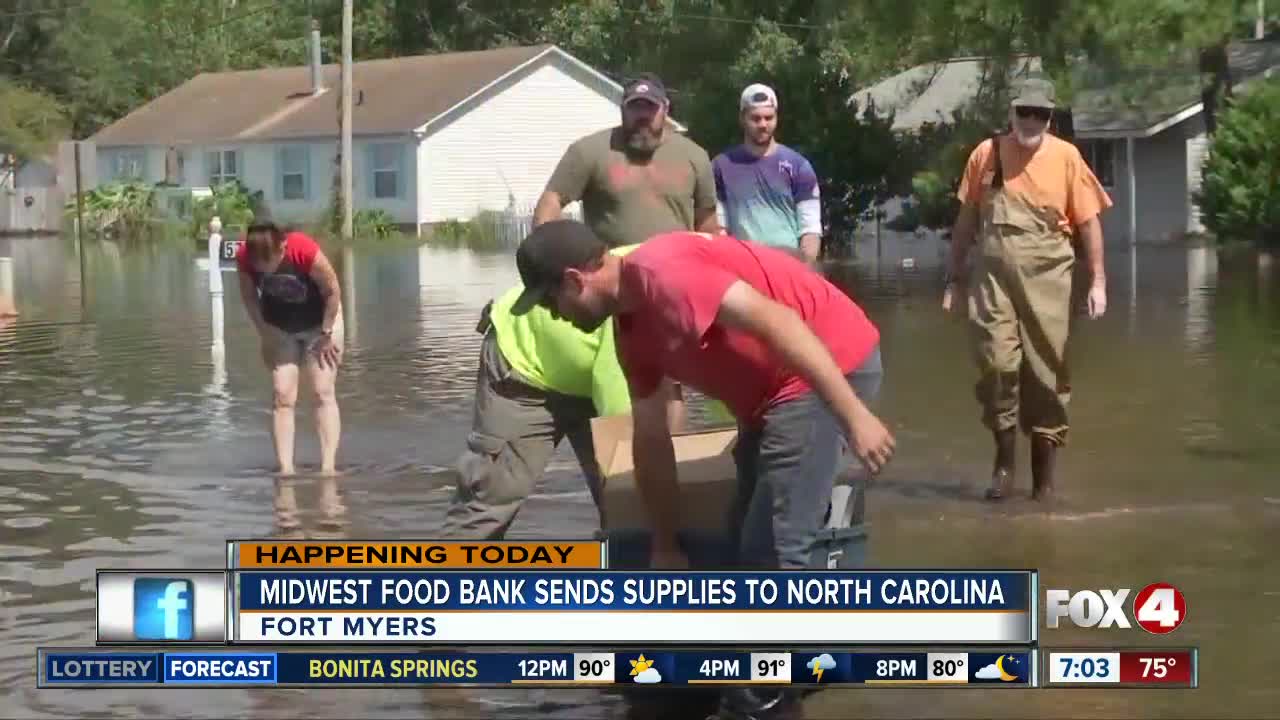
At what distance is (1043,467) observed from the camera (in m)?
9.67

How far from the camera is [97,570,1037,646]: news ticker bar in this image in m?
5.67

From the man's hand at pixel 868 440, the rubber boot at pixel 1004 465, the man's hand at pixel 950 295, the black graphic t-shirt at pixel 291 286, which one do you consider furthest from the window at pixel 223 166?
the man's hand at pixel 868 440

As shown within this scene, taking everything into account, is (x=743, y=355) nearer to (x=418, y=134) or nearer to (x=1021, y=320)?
(x=1021, y=320)

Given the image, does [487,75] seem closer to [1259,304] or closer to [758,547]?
[1259,304]

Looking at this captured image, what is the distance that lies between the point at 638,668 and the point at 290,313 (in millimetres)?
5128

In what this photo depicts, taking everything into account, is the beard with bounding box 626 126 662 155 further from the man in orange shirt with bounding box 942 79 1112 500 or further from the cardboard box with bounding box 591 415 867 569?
the cardboard box with bounding box 591 415 867 569

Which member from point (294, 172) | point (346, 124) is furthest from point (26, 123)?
point (346, 124)

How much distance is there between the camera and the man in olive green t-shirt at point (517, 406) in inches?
277

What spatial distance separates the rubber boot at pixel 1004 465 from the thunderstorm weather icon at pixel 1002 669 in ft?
12.9

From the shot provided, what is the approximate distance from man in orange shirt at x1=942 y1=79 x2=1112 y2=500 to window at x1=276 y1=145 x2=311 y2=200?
4821cm

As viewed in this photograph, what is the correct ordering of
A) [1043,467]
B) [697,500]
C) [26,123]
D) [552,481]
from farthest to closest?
[26,123]
[552,481]
[1043,467]
[697,500]

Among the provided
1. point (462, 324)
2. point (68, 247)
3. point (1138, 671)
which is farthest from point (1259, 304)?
point (68, 247)

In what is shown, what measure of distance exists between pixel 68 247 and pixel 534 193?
12.4 meters

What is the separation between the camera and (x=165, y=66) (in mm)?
74875
